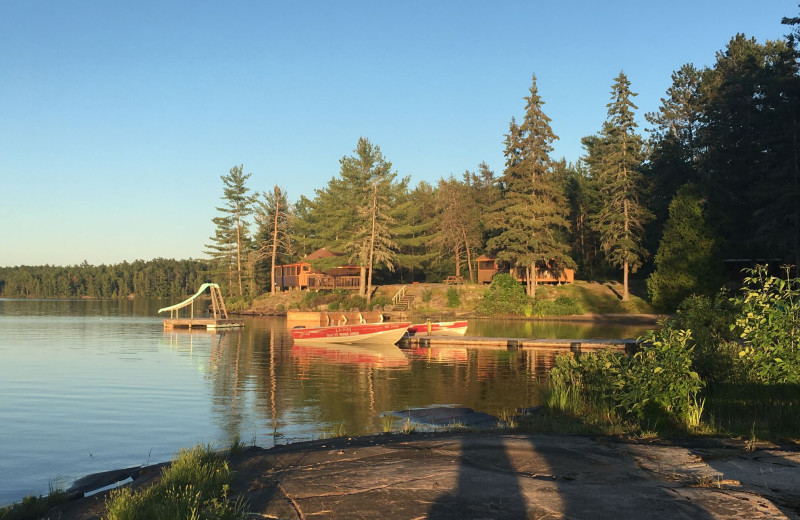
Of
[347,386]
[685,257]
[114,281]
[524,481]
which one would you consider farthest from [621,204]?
[114,281]

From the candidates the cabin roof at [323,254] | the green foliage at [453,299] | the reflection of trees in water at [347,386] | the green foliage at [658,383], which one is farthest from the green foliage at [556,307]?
the green foliage at [658,383]

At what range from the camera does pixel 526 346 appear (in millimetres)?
36281

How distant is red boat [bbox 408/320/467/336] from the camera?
42.3m

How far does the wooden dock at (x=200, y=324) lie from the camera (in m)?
56.0

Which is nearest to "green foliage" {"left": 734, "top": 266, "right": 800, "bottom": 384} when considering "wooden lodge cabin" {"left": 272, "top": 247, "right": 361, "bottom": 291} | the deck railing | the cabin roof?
the deck railing

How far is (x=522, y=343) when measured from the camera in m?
36.4

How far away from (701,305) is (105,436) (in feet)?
59.4

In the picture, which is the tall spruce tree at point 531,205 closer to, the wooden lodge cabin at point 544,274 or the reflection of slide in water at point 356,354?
the wooden lodge cabin at point 544,274

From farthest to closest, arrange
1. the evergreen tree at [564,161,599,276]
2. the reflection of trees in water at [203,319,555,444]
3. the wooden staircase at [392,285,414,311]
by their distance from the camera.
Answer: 1. the evergreen tree at [564,161,599,276]
2. the wooden staircase at [392,285,414,311]
3. the reflection of trees in water at [203,319,555,444]

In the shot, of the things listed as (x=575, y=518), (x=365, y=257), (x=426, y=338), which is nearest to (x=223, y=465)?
(x=575, y=518)

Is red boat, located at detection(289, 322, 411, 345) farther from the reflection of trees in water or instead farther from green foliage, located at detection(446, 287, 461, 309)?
green foliage, located at detection(446, 287, 461, 309)

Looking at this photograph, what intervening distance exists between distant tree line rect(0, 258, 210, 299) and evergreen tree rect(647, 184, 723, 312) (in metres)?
129

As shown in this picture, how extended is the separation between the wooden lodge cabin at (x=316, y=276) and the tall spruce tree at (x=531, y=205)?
18633 millimetres

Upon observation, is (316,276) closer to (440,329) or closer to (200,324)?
(200,324)
